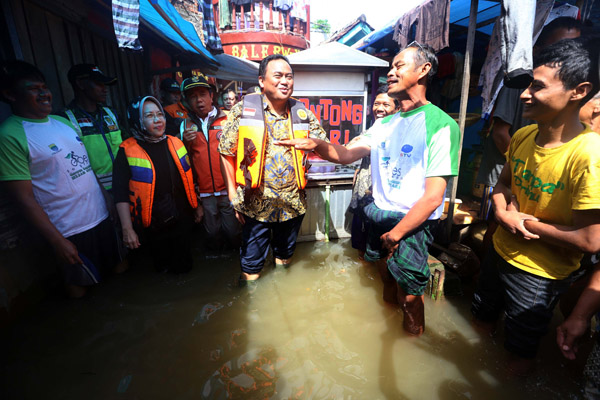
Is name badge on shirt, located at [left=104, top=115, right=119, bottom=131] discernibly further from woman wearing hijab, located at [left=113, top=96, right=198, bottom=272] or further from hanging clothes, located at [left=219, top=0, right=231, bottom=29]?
hanging clothes, located at [left=219, top=0, right=231, bottom=29]

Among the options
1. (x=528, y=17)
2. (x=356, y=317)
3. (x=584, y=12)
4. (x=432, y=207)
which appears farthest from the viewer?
(x=584, y=12)

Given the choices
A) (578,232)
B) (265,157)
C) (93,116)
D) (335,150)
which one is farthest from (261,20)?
(578,232)

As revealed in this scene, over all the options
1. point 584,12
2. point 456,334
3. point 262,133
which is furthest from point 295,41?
point 456,334

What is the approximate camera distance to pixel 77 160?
259 cm

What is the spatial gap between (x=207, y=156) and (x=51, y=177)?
1.56m

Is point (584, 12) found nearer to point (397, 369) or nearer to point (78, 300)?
point (397, 369)

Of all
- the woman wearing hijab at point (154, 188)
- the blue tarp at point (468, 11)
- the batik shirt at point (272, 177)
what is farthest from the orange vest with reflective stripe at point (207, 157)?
the blue tarp at point (468, 11)

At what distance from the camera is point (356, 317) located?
258cm

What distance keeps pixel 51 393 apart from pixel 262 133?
2.47 meters

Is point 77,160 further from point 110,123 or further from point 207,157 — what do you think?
point 207,157

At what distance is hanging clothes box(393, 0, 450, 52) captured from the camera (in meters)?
3.87

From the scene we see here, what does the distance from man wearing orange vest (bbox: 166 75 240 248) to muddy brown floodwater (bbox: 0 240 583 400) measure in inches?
37.4

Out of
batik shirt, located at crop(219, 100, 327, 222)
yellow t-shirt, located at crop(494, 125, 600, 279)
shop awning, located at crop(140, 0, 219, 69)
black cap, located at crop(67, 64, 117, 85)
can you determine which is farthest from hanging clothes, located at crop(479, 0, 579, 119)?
black cap, located at crop(67, 64, 117, 85)

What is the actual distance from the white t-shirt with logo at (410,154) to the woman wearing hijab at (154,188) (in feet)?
7.18
